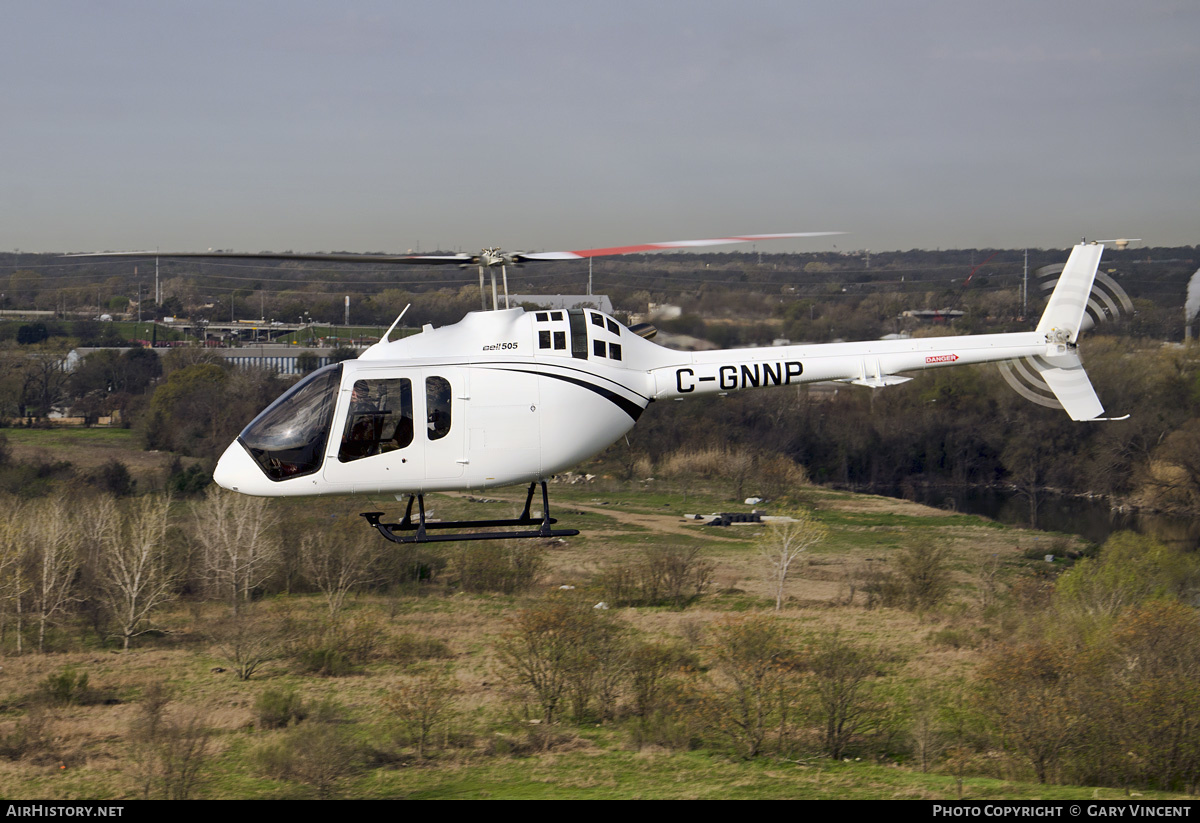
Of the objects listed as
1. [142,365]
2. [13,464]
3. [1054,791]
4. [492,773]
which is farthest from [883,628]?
[142,365]

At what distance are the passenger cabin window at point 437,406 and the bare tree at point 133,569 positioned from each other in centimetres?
4122

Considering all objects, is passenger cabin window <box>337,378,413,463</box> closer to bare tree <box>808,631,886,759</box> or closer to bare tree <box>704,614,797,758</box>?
bare tree <box>704,614,797,758</box>

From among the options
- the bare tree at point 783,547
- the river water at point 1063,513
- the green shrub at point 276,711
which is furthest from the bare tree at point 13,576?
the river water at point 1063,513

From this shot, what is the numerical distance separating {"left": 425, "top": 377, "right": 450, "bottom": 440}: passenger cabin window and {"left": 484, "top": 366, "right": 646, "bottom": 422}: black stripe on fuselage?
906 mm

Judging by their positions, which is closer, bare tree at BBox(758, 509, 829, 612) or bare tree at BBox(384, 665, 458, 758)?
bare tree at BBox(384, 665, 458, 758)

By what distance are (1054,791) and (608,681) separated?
17099 mm

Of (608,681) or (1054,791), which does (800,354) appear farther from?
(608,681)

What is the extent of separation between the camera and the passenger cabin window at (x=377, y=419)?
14180 millimetres

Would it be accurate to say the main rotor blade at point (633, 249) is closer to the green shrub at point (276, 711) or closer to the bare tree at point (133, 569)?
the green shrub at point (276, 711)

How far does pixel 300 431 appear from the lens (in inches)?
558

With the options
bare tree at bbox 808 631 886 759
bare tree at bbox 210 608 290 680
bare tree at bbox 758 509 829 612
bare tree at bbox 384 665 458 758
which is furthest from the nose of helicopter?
bare tree at bbox 758 509 829 612

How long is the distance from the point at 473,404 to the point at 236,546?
4387cm

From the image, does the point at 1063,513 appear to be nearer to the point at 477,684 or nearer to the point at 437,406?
the point at 477,684

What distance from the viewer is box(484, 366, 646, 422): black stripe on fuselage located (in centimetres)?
1488
